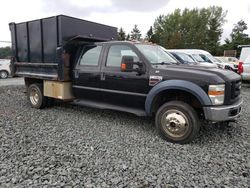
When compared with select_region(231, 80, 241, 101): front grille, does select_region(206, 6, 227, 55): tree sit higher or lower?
higher

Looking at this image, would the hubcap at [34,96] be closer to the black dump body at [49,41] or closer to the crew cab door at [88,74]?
the black dump body at [49,41]

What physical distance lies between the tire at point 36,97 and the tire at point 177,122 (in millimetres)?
3672

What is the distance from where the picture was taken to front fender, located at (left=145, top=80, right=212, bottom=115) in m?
3.65

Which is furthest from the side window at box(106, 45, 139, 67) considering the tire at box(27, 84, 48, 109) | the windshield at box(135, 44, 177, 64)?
the tire at box(27, 84, 48, 109)

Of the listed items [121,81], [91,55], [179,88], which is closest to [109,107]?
[121,81]

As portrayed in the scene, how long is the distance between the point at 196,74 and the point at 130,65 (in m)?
1.23

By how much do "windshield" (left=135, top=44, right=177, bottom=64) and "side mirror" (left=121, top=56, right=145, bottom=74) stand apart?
0.29 meters

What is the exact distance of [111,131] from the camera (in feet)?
14.8

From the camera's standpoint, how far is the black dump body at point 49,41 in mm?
5379

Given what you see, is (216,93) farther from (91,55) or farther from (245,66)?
(245,66)

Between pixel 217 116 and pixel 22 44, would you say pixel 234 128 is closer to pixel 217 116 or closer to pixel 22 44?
pixel 217 116

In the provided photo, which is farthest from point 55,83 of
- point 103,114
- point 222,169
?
point 222,169

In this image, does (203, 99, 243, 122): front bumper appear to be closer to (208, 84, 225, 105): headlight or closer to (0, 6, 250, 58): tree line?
(208, 84, 225, 105): headlight

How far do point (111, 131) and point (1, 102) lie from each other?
184 inches
